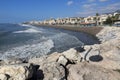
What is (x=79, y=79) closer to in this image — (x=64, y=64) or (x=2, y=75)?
(x=64, y=64)

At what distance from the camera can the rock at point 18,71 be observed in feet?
22.3

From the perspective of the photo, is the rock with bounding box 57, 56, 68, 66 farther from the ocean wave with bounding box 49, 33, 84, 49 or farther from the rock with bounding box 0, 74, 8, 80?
the ocean wave with bounding box 49, 33, 84, 49

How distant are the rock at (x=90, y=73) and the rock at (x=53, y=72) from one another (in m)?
0.45

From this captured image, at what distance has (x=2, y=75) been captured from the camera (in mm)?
6777

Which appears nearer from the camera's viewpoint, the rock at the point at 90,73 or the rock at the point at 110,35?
the rock at the point at 90,73

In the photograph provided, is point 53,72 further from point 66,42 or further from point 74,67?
point 66,42

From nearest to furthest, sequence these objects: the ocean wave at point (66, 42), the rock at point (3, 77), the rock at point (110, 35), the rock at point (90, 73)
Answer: the rock at point (3, 77), the rock at point (90, 73), the ocean wave at point (66, 42), the rock at point (110, 35)

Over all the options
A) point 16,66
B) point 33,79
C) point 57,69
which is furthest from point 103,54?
point 16,66

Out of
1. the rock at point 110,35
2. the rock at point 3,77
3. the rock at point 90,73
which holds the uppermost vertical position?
the rock at point 3,77

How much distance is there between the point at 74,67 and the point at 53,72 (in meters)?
1.04

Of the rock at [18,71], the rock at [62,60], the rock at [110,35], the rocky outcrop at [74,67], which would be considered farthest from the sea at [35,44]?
the rock at [18,71]

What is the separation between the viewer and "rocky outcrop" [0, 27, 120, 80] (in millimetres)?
6996

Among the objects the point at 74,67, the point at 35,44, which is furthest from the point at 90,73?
the point at 35,44

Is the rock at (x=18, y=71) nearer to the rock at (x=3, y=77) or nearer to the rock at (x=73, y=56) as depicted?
the rock at (x=3, y=77)
